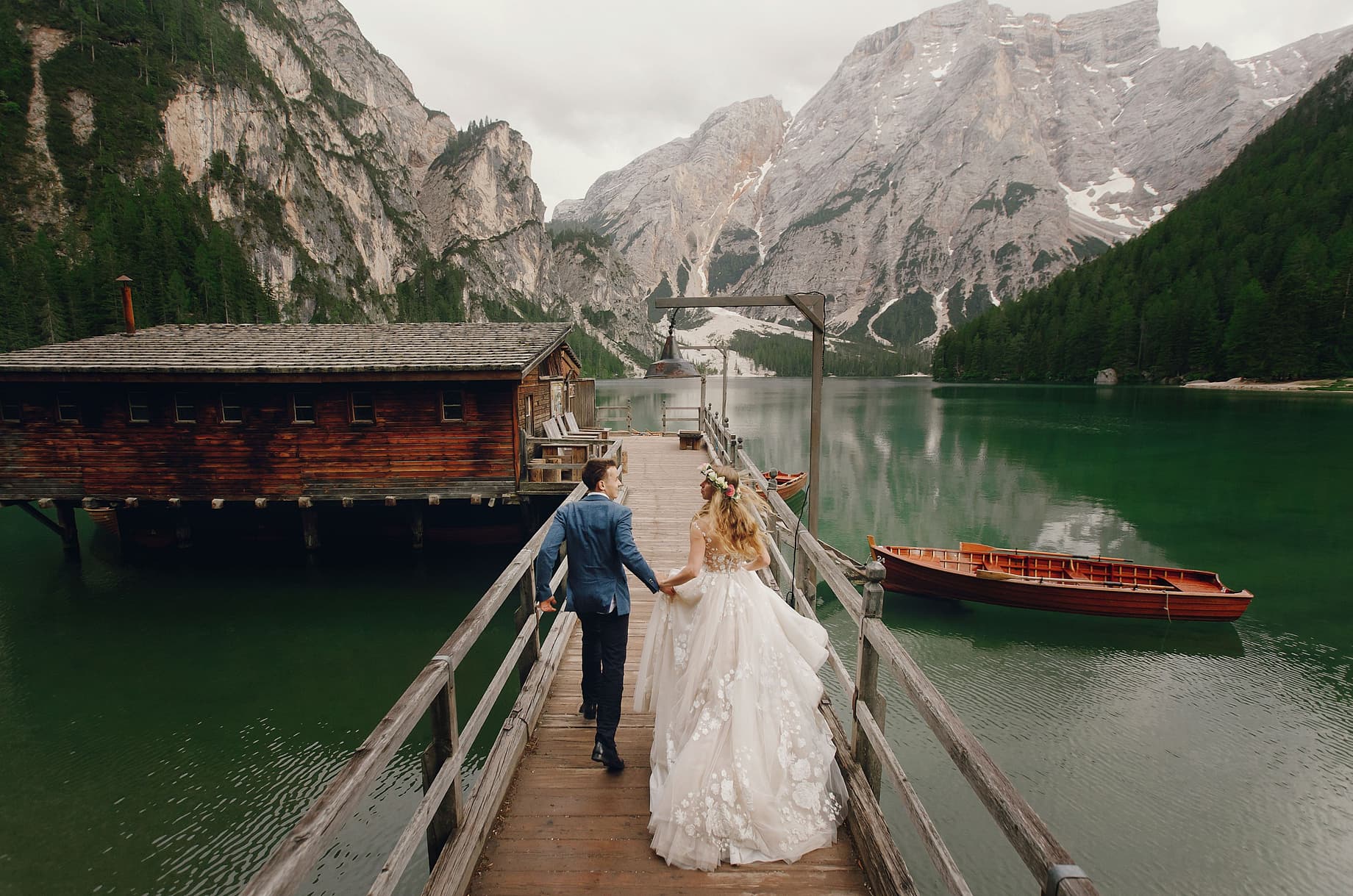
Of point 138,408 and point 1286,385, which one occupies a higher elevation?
point 1286,385

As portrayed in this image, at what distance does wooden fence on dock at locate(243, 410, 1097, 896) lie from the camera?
2.30 m

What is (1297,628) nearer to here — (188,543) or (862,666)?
(862,666)

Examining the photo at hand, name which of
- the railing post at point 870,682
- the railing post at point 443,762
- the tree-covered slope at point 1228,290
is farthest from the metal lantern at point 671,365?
the tree-covered slope at point 1228,290

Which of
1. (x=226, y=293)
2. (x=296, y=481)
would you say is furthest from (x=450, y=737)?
(x=226, y=293)

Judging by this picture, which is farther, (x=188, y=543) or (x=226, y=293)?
(x=226, y=293)

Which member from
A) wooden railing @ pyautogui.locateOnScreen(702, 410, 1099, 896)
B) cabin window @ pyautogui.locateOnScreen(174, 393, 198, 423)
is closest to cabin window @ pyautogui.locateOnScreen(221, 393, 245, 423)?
cabin window @ pyautogui.locateOnScreen(174, 393, 198, 423)

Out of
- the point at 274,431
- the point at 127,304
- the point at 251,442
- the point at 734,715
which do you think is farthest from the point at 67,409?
the point at 734,715

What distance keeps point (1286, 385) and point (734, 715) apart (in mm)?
93504

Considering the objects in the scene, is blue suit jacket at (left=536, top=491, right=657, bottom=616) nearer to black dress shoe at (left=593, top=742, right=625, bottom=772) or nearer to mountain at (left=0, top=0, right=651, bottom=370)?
black dress shoe at (left=593, top=742, right=625, bottom=772)

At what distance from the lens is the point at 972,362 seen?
11725cm

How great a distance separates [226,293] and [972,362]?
121m

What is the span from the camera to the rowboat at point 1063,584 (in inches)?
566

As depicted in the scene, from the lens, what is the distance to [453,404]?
1661 cm

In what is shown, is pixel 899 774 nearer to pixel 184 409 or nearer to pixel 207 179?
pixel 184 409
